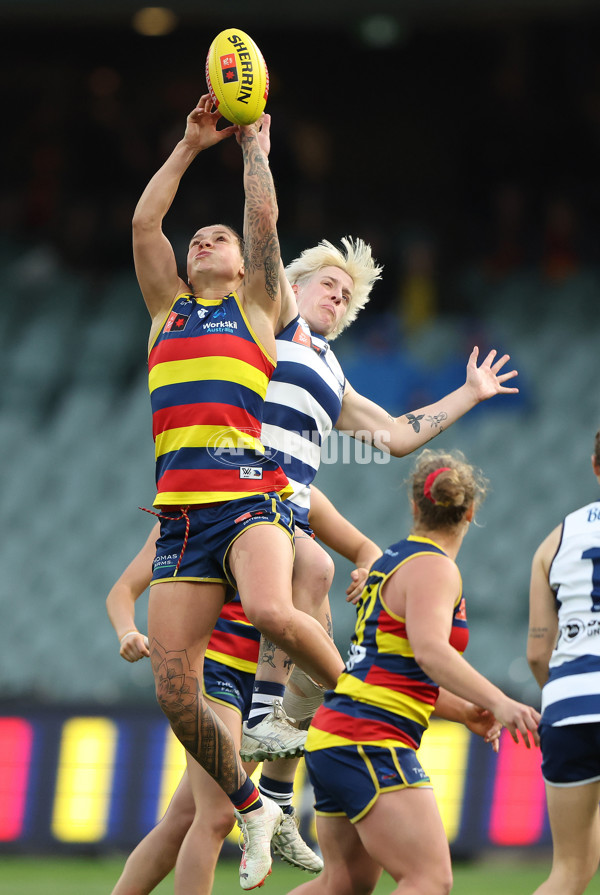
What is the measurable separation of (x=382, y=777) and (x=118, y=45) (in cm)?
1114

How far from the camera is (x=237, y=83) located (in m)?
4.39

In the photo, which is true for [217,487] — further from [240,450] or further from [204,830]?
[204,830]

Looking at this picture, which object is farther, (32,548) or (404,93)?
(404,93)

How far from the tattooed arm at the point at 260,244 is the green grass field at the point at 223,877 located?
351 cm

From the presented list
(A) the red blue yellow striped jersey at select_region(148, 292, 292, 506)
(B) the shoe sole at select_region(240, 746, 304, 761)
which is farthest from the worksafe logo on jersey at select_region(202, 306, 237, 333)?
(B) the shoe sole at select_region(240, 746, 304, 761)

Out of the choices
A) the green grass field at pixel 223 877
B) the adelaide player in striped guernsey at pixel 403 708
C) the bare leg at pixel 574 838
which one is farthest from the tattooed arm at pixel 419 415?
the green grass field at pixel 223 877

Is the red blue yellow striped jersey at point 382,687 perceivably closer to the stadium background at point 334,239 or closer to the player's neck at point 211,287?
the player's neck at point 211,287

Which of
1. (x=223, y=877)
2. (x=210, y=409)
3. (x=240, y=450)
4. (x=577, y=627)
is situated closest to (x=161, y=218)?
(x=210, y=409)

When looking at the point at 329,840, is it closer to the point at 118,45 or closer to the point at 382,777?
the point at 382,777

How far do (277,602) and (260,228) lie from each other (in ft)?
4.41

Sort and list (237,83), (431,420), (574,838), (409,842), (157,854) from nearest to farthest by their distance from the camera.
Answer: (409,842) < (574,838) < (237,83) < (157,854) < (431,420)

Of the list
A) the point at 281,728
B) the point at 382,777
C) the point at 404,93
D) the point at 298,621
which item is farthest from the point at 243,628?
the point at 404,93

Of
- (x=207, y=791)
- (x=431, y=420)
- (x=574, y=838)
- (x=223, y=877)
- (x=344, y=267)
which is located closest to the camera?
(x=574, y=838)

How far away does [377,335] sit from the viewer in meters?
10.8
